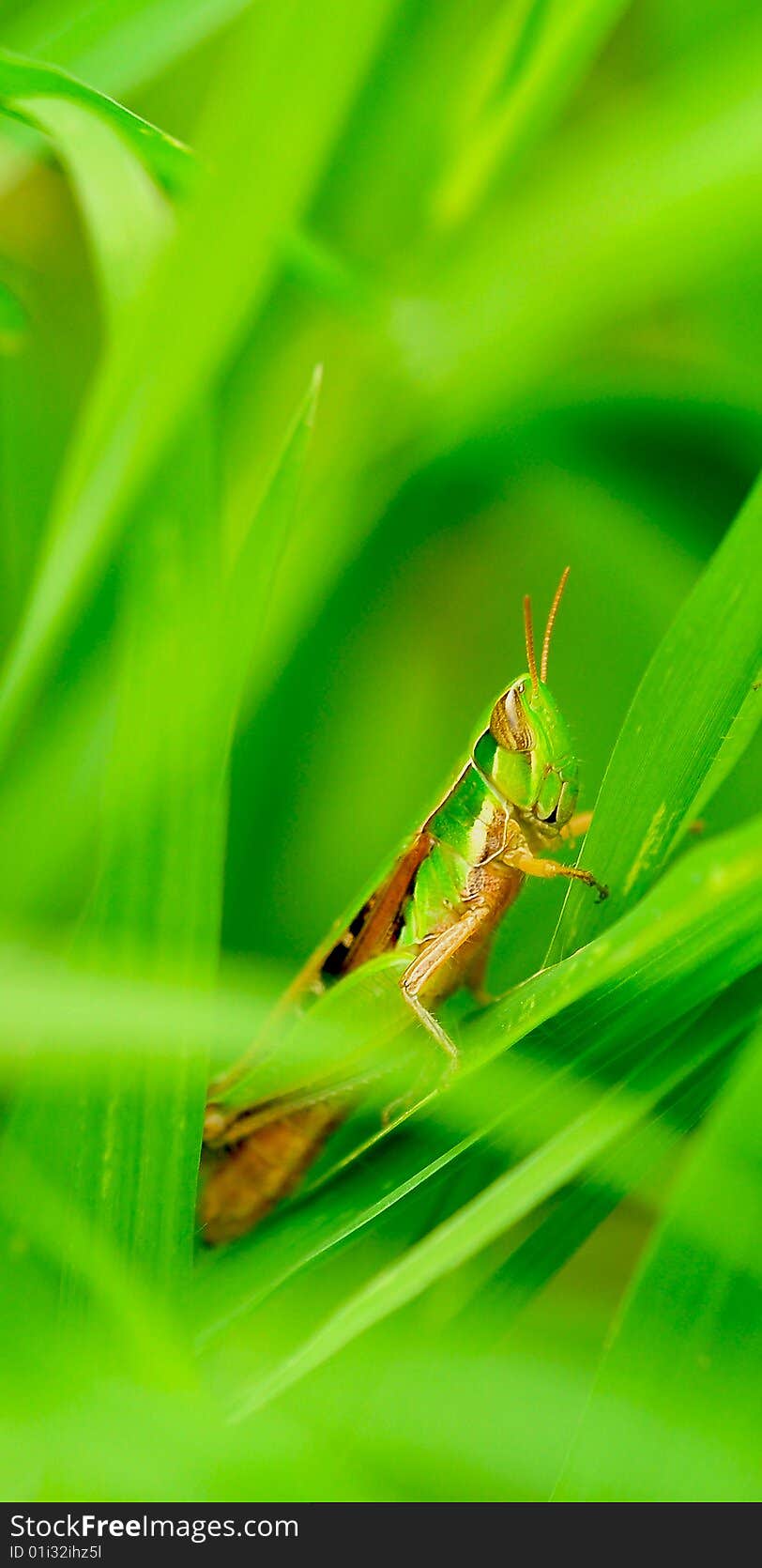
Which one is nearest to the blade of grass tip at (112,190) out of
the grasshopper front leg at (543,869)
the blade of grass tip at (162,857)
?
the blade of grass tip at (162,857)

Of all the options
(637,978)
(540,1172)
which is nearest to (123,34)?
(637,978)

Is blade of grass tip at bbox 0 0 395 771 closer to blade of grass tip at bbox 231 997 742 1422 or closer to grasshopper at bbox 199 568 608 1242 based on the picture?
grasshopper at bbox 199 568 608 1242

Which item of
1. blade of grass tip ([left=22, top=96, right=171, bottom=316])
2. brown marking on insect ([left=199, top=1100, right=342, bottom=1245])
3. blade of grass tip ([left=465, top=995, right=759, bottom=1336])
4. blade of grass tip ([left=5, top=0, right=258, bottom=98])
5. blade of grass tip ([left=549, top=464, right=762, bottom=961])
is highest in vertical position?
blade of grass tip ([left=5, top=0, right=258, bottom=98])

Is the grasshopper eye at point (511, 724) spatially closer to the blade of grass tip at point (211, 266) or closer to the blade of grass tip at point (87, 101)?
the blade of grass tip at point (211, 266)

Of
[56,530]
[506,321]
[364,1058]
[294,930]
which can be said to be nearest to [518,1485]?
[364,1058]

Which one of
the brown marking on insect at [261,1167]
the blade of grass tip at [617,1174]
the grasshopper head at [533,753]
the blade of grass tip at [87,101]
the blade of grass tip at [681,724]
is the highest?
the blade of grass tip at [87,101]

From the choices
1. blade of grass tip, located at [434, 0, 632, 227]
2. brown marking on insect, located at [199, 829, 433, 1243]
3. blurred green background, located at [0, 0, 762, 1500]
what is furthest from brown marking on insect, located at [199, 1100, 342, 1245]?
blade of grass tip, located at [434, 0, 632, 227]

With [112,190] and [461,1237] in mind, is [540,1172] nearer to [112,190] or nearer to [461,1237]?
[461,1237]

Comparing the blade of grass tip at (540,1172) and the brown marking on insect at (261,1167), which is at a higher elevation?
the brown marking on insect at (261,1167)
